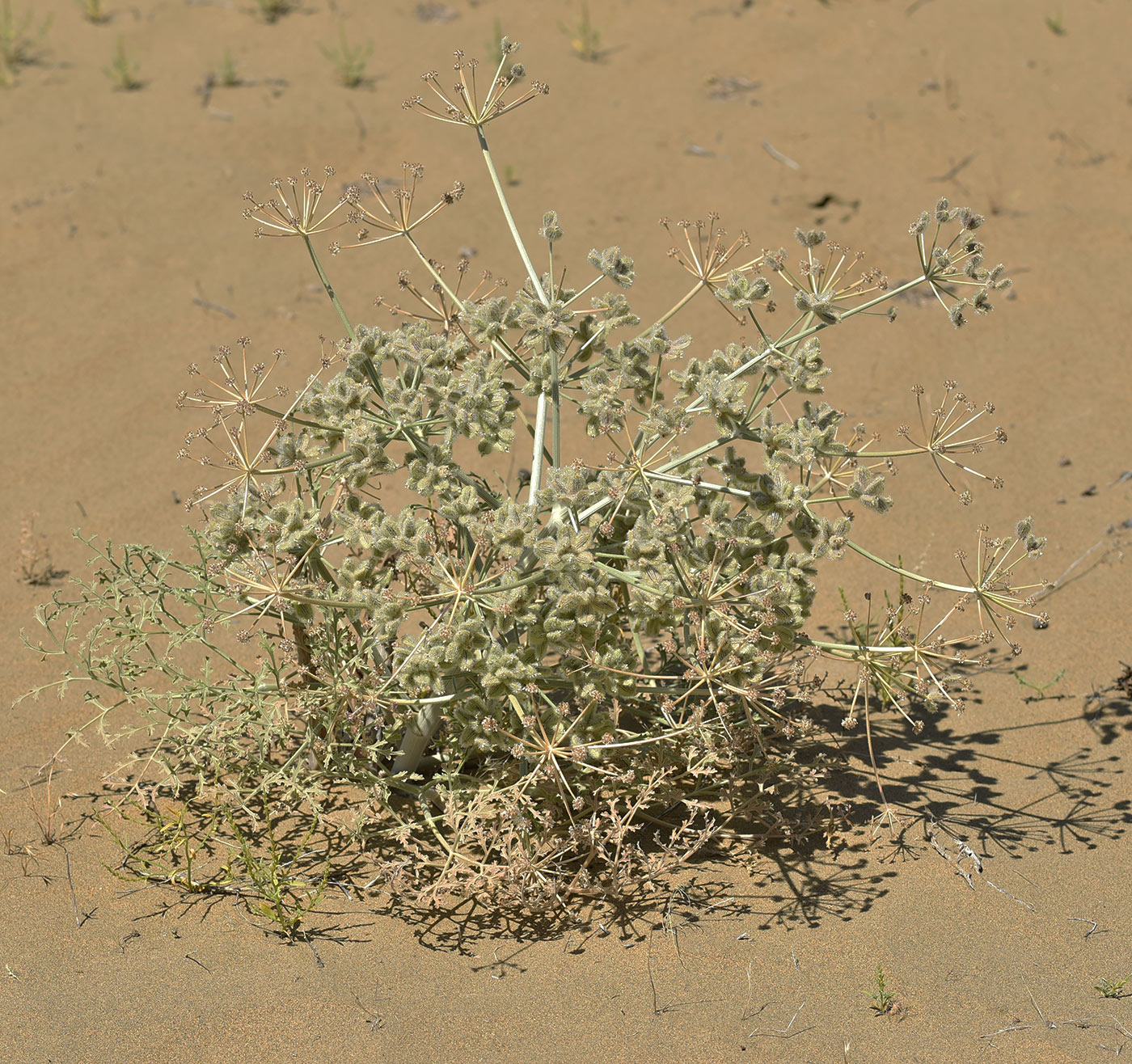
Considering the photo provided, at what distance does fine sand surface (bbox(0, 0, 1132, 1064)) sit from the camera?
10.0 ft

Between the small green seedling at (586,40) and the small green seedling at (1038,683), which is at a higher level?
the small green seedling at (586,40)

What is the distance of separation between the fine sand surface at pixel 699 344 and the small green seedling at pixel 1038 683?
20 millimetres

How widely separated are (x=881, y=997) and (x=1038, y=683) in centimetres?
177

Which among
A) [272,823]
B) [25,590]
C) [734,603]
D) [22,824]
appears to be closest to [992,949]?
[734,603]

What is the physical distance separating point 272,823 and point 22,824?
2.33ft

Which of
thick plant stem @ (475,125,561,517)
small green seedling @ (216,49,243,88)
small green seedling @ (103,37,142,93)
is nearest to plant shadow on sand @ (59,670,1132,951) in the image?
thick plant stem @ (475,125,561,517)

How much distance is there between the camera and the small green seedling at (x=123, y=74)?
27.5 feet

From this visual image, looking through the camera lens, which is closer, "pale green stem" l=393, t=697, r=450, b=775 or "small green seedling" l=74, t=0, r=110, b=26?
"pale green stem" l=393, t=697, r=450, b=775

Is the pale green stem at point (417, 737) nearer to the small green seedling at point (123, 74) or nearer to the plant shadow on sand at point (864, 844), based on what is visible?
the plant shadow on sand at point (864, 844)

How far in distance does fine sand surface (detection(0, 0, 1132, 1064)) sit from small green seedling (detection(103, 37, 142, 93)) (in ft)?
0.49

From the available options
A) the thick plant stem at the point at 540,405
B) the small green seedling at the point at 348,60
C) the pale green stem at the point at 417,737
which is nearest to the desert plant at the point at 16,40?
the small green seedling at the point at 348,60

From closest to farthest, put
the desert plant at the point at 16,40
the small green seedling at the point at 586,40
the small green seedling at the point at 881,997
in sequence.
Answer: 1. the small green seedling at the point at 881,997
2. the desert plant at the point at 16,40
3. the small green seedling at the point at 586,40

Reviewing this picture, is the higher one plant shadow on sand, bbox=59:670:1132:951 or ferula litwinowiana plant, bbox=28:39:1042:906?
ferula litwinowiana plant, bbox=28:39:1042:906

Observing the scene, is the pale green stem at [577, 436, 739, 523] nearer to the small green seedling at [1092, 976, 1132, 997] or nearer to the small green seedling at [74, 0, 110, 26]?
the small green seedling at [1092, 976, 1132, 997]
